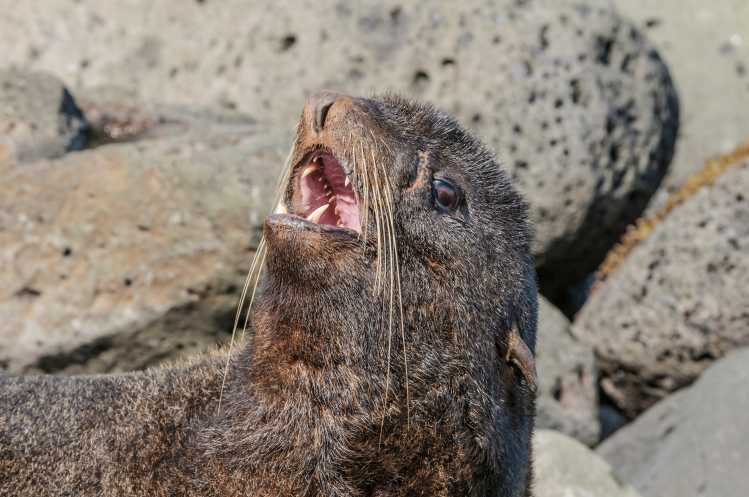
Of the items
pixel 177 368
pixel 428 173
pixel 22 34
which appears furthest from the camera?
Result: pixel 22 34

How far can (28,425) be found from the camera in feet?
13.2

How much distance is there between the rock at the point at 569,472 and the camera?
5926 mm

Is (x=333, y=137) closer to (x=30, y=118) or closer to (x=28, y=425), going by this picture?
(x=28, y=425)

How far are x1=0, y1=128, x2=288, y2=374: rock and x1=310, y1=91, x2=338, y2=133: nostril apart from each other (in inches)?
106

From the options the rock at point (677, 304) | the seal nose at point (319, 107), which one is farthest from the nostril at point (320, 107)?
the rock at point (677, 304)

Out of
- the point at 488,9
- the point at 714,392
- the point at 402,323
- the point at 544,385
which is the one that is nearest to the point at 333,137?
the point at 402,323

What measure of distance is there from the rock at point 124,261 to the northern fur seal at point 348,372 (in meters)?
2.39

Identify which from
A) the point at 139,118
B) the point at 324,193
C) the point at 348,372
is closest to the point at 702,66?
the point at 139,118

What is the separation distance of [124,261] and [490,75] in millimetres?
3450

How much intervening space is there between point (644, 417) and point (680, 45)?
804 centimetres

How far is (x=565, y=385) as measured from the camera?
748 centimetres

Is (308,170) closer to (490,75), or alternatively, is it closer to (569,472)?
(569,472)

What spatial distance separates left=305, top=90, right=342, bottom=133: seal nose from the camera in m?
3.96

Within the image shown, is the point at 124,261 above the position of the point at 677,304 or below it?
below
